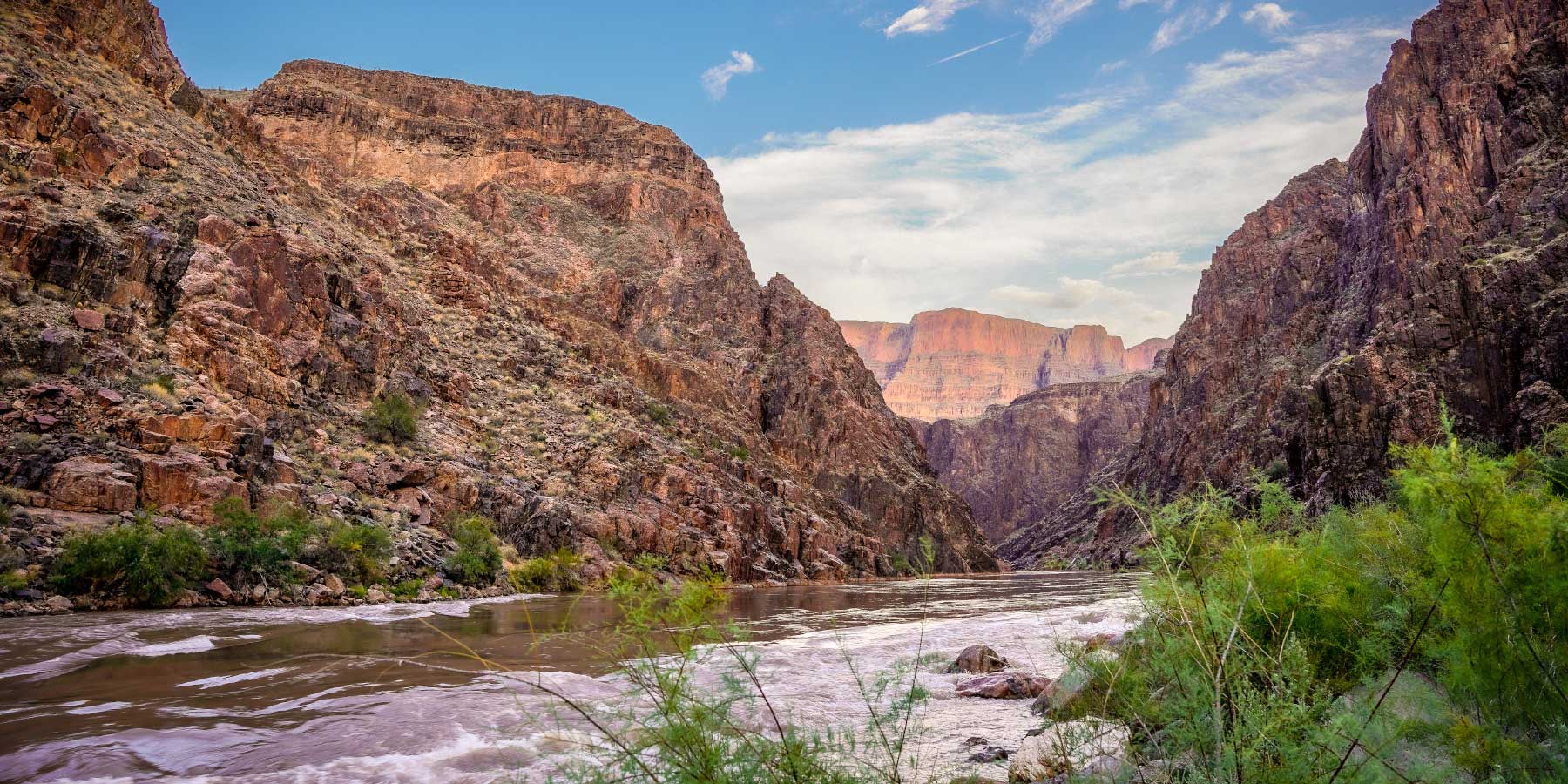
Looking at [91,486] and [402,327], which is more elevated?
[402,327]

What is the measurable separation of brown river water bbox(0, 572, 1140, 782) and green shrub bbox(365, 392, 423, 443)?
737 inches

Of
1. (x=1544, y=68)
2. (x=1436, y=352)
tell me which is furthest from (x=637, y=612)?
(x=1544, y=68)

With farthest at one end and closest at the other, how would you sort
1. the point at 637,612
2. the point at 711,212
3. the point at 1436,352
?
1. the point at 711,212
2. the point at 1436,352
3. the point at 637,612

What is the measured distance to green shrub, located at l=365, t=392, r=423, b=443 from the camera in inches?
1495

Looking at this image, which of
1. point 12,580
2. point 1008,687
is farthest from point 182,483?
point 1008,687

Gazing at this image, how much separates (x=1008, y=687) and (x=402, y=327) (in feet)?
150

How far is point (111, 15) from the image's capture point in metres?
42.2

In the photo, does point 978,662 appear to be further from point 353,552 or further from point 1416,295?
point 1416,295

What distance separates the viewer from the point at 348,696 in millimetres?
10344

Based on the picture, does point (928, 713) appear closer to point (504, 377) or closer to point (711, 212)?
point (504, 377)

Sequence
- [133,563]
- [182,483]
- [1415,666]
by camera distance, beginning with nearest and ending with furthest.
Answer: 1. [1415,666]
2. [133,563]
3. [182,483]

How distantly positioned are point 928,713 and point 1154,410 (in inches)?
5476

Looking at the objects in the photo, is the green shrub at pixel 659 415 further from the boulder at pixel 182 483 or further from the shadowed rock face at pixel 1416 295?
the shadowed rock face at pixel 1416 295

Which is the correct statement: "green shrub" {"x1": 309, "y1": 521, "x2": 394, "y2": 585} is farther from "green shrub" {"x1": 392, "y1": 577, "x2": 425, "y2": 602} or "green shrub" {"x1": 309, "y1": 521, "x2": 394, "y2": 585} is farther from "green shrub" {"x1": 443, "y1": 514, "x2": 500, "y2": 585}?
"green shrub" {"x1": 443, "y1": 514, "x2": 500, "y2": 585}
